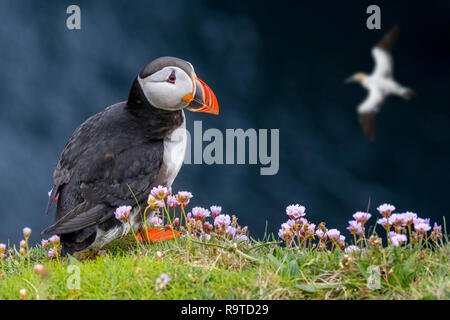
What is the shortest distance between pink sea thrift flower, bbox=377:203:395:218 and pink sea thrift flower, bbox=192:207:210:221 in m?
1.34

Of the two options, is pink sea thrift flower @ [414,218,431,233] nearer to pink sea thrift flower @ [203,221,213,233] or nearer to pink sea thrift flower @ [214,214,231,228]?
pink sea thrift flower @ [214,214,231,228]

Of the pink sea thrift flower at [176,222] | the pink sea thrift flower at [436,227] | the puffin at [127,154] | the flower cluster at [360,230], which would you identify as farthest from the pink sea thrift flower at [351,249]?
the puffin at [127,154]

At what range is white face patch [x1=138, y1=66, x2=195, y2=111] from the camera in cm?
464

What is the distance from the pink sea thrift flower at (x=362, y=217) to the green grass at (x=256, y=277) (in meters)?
0.29

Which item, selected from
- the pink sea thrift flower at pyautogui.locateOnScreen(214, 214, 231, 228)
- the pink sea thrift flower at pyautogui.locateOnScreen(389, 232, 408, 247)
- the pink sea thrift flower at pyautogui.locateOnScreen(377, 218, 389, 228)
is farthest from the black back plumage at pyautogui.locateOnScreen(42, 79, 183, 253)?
the pink sea thrift flower at pyautogui.locateOnScreen(389, 232, 408, 247)

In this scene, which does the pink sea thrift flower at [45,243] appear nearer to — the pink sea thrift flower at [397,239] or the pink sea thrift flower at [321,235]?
the pink sea thrift flower at [321,235]

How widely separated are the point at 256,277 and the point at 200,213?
0.86m

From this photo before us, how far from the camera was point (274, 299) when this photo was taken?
3.13m

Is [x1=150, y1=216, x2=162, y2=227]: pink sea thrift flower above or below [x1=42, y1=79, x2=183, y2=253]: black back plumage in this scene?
below

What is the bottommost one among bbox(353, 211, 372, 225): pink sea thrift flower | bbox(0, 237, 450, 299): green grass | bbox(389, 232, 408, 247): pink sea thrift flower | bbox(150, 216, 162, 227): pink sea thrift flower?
bbox(0, 237, 450, 299): green grass

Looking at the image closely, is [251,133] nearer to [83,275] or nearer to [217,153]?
[217,153]

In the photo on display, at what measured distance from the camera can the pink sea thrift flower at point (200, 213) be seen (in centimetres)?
403
